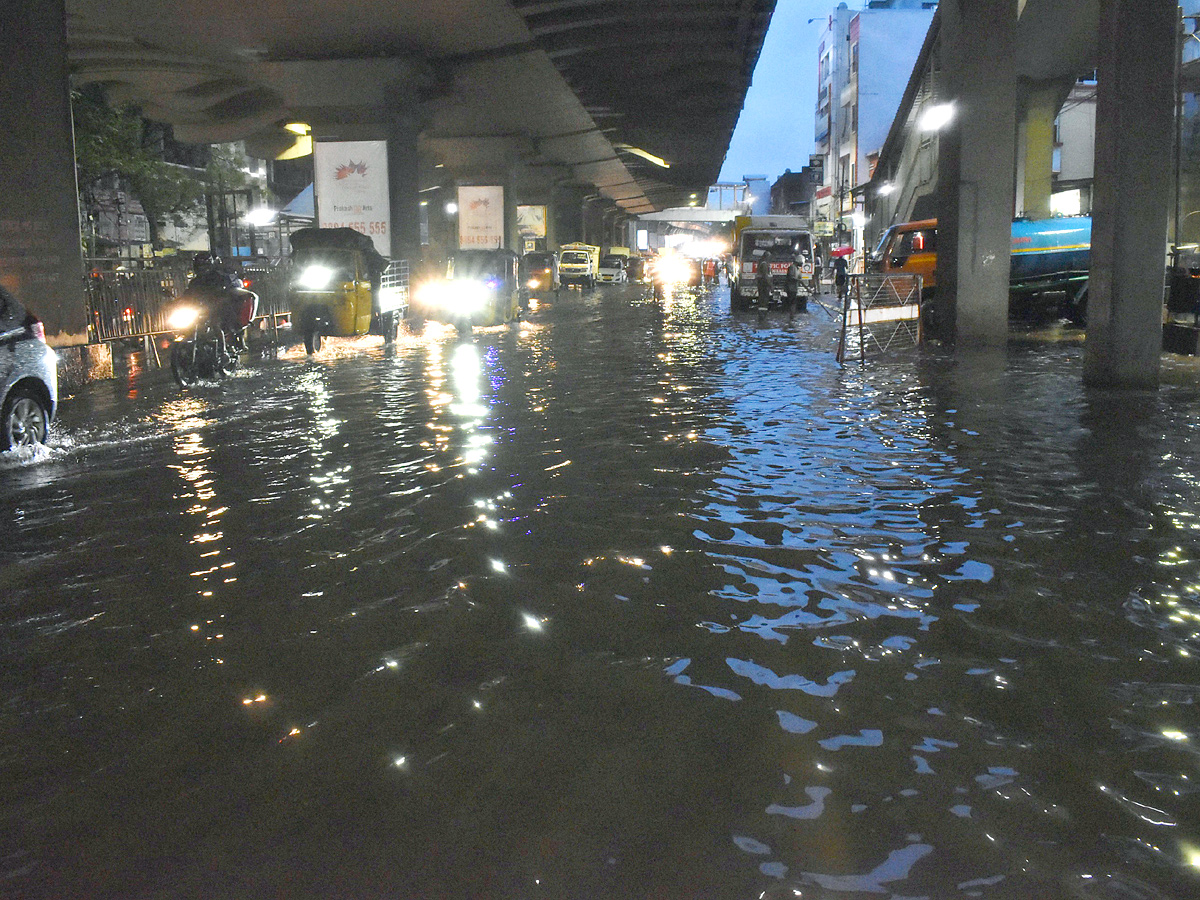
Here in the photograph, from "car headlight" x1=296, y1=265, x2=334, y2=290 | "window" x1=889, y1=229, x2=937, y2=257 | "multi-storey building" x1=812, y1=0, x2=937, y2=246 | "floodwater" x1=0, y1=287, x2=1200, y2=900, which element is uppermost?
"multi-storey building" x1=812, y1=0, x2=937, y2=246

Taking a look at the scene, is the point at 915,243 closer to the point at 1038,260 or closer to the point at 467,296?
the point at 1038,260

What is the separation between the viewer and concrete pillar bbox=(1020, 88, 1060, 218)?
123ft

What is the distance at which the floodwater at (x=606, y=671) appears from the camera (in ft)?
9.95

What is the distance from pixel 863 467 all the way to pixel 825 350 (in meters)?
12.0

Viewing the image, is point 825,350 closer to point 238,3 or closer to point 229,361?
point 229,361

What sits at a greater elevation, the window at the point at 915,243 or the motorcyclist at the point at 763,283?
the window at the point at 915,243

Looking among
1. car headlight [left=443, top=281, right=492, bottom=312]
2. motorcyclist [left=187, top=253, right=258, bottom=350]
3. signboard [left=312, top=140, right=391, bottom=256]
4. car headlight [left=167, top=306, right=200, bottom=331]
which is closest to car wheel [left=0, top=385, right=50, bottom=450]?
car headlight [left=167, top=306, right=200, bottom=331]

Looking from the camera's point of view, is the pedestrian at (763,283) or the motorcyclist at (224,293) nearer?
the motorcyclist at (224,293)

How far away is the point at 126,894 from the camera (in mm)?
2850

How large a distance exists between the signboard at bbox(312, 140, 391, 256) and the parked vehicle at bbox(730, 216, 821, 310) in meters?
11.3

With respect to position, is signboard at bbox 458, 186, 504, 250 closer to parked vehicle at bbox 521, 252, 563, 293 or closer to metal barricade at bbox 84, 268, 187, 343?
parked vehicle at bbox 521, 252, 563, 293

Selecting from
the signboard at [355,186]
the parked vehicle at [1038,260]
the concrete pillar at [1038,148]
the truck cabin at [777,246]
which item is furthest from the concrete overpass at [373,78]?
the concrete pillar at [1038,148]

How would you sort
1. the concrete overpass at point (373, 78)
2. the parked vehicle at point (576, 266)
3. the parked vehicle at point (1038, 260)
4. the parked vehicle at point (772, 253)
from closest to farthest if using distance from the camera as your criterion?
the concrete overpass at point (373, 78), the parked vehicle at point (1038, 260), the parked vehicle at point (772, 253), the parked vehicle at point (576, 266)

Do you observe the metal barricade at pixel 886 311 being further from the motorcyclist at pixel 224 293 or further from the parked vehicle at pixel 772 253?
the parked vehicle at pixel 772 253
